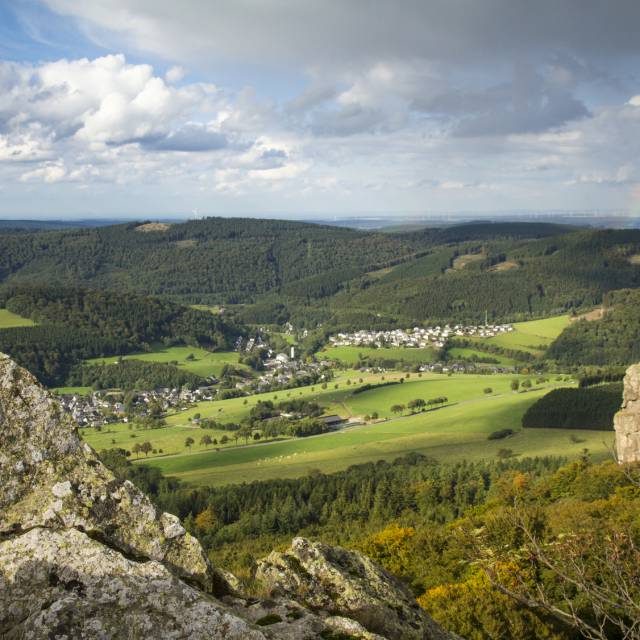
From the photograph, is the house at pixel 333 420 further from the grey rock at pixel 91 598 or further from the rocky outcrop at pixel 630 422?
the grey rock at pixel 91 598

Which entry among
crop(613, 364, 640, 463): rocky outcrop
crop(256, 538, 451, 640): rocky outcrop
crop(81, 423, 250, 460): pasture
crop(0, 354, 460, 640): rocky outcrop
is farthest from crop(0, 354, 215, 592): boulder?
crop(81, 423, 250, 460): pasture

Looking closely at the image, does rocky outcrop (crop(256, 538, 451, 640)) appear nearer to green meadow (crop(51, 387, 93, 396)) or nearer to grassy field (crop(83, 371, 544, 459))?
grassy field (crop(83, 371, 544, 459))

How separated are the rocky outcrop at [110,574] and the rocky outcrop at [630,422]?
51.9 metres

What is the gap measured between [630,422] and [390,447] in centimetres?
5008

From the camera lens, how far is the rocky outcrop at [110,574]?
7020 mm

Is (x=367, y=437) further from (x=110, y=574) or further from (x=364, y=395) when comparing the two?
(x=110, y=574)

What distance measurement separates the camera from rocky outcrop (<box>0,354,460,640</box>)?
7020mm

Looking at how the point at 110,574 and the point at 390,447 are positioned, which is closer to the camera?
the point at 110,574

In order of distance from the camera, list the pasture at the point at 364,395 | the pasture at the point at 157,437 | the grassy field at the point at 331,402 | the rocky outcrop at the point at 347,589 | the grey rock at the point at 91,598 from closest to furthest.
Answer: the grey rock at the point at 91,598 → the rocky outcrop at the point at 347,589 → the pasture at the point at 157,437 → the grassy field at the point at 331,402 → the pasture at the point at 364,395

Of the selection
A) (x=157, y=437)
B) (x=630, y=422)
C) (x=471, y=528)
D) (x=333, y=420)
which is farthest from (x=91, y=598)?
(x=333, y=420)

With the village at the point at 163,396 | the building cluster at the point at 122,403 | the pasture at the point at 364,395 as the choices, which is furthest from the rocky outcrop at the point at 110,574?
the building cluster at the point at 122,403

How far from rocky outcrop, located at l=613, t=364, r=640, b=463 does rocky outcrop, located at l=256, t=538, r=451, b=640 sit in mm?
50471

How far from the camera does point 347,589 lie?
10711 millimetres

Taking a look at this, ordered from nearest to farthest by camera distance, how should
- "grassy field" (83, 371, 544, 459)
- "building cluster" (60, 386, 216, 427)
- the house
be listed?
"grassy field" (83, 371, 544, 459)
the house
"building cluster" (60, 386, 216, 427)
